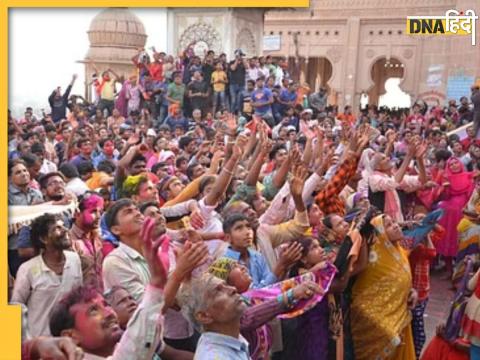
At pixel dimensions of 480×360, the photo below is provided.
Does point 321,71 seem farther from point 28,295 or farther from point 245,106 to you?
point 28,295

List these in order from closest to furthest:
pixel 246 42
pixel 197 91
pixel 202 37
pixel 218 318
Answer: pixel 218 318, pixel 197 91, pixel 202 37, pixel 246 42

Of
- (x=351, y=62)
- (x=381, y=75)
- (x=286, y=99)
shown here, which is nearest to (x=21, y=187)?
(x=286, y=99)

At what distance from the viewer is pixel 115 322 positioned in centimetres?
221

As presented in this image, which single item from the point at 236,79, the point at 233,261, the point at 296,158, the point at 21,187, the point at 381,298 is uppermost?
the point at 236,79

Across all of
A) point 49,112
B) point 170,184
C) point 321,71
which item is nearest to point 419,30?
point 321,71

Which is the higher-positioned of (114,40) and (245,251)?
(114,40)

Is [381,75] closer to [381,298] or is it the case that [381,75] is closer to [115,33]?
[115,33]

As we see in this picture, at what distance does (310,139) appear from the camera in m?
6.10

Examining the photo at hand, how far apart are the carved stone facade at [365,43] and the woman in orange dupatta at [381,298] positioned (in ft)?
58.7

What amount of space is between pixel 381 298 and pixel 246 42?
473 inches

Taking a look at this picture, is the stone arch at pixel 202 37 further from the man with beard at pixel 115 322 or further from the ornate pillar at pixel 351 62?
the man with beard at pixel 115 322

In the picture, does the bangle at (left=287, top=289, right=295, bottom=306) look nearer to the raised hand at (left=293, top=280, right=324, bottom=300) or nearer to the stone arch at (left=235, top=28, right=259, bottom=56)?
the raised hand at (left=293, top=280, right=324, bottom=300)

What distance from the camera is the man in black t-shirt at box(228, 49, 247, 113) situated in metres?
12.5

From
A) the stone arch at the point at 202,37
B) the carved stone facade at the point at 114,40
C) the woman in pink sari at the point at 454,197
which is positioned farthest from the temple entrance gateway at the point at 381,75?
the woman in pink sari at the point at 454,197
